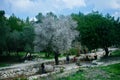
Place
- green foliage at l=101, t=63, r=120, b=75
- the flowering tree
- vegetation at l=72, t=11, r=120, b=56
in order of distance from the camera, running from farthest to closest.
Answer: the flowering tree
vegetation at l=72, t=11, r=120, b=56
green foliage at l=101, t=63, r=120, b=75

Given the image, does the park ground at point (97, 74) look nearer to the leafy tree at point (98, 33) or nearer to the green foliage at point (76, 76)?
the green foliage at point (76, 76)

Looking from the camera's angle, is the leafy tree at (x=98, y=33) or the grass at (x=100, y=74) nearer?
the grass at (x=100, y=74)

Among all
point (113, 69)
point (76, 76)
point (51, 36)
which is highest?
point (51, 36)

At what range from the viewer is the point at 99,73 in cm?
3478

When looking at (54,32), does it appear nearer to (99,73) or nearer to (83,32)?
(83,32)

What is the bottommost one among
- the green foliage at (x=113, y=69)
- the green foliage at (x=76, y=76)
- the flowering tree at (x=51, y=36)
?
the green foliage at (x=76, y=76)

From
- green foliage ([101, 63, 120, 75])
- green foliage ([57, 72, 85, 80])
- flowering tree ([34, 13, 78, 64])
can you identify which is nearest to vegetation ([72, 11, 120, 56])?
flowering tree ([34, 13, 78, 64])

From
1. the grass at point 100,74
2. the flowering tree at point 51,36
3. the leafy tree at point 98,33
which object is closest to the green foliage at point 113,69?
the grass at point 100,74

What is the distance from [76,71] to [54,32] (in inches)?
649

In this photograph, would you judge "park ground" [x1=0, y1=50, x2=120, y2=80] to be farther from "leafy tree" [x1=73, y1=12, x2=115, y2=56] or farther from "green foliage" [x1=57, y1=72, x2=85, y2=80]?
"leafy tree" [x1=73, y1=12, x2=115, y2=56]

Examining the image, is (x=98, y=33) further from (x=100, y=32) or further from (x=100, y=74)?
(x=100, y=74)

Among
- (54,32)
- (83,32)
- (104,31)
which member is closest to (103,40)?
(104,31)

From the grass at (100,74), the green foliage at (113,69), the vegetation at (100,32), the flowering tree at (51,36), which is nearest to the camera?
the grass at (100,74)

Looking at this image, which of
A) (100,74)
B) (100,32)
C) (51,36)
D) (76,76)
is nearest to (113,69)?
(100,74)
